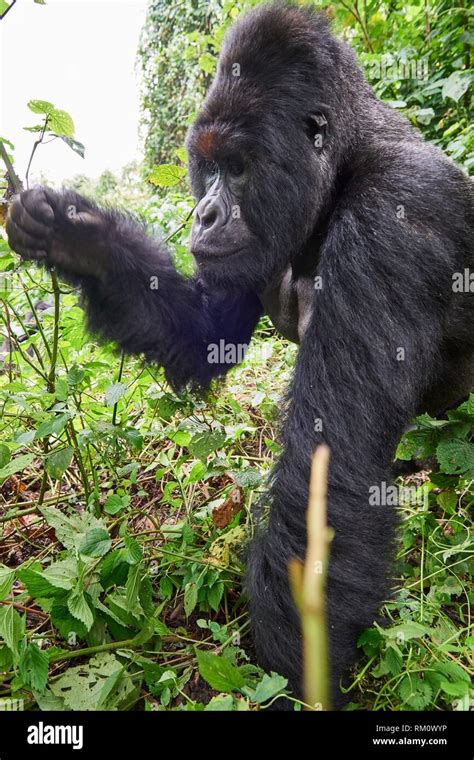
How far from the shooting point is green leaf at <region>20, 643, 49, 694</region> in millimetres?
1796

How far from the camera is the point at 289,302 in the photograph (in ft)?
10.8

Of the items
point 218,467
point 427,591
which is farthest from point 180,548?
point 427,591

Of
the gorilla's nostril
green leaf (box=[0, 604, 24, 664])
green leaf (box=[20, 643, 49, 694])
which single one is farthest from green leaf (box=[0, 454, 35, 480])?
the gorilla's nostril

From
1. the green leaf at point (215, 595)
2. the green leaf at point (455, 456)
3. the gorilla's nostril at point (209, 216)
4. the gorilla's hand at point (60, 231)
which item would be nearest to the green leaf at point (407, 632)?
the green leaf at point (215, 595)

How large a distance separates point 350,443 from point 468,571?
83 centimetres

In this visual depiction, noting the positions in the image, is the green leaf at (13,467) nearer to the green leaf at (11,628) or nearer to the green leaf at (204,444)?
the green leaf at (11,628)

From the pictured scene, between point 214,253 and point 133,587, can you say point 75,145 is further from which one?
point 133,587

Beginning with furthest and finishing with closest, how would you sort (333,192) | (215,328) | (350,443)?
(215,328) < (333,192) < (350,443)

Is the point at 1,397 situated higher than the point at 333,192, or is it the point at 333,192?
the point at 333,192

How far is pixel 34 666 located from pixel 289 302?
83.4 inches

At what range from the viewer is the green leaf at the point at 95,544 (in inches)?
80.5

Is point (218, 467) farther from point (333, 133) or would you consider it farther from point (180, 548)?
point (333, 133)

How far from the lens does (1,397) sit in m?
2.91

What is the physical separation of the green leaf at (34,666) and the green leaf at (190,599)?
1.85 feet
